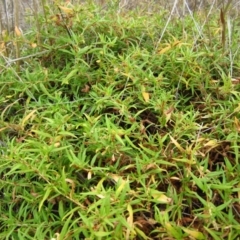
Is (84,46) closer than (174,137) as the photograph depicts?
No

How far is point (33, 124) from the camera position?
1312 mm

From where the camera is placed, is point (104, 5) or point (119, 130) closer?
point (119, 130)

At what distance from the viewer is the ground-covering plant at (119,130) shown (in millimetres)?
1060

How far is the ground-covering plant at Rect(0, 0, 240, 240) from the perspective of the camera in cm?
106

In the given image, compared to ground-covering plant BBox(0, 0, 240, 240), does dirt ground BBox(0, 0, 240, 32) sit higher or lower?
higher

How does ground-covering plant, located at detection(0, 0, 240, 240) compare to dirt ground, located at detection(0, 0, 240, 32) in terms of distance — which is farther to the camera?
dirt ground, located at detection(0, 0, 240, 32)

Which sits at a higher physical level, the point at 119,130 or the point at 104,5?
the point at 104,5

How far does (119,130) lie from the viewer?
1179 mm

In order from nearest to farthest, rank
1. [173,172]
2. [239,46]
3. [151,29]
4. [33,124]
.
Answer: [173,172] < [33,124] < [239,46] < [151,29]

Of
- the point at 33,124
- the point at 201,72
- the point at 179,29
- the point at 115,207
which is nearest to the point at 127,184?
the point at 115,207

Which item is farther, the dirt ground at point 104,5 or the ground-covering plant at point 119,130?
the dirt ground at point 104,5

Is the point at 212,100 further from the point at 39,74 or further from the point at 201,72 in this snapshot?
the point at 39,74

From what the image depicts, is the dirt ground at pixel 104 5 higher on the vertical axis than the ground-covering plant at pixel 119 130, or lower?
higher

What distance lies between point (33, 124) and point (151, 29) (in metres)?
0.67
